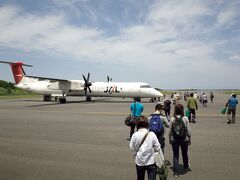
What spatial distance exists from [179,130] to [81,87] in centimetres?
3009

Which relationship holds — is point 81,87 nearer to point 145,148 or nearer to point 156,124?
point 156,124

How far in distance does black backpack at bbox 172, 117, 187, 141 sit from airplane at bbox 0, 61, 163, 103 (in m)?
25.8

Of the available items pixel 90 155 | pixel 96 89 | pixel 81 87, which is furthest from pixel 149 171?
pixel 81 87

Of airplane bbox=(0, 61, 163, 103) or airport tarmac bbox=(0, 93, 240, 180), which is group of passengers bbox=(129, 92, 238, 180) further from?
airplane bbox=(0, 61, 163, 103)

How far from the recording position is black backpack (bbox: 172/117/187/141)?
215 inches

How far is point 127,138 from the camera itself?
9.57 metres

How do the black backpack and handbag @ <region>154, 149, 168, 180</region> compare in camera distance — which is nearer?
handbag @ <region>154, 149, 168, 180</region>

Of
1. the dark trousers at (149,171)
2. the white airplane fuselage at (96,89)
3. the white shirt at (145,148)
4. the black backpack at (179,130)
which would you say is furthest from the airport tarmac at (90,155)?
the white airplane fuselage at (96,89)

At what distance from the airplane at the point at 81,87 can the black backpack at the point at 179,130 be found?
84.5ft

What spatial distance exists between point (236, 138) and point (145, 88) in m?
22.4

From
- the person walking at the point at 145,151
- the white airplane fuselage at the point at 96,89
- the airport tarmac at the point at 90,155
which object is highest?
the white airplane fuselage at the point at 96,89

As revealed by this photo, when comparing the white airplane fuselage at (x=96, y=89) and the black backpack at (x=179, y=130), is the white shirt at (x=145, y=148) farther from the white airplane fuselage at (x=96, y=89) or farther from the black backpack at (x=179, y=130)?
the white airplane fuselage at (x=96, y=89)

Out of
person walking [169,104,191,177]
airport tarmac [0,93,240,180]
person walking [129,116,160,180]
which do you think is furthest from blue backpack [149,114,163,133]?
person walking [129,116,160,180]

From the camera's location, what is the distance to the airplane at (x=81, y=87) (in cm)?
3179
